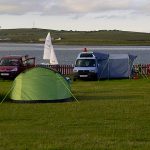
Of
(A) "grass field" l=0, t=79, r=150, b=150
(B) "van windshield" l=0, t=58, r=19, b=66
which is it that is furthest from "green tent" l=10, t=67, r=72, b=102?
(B) "van windshield" l=0, t=58, r=19, b=66

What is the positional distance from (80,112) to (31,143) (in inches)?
227

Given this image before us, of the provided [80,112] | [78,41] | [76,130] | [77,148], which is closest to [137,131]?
[76,130]

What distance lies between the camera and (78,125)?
15.6 m

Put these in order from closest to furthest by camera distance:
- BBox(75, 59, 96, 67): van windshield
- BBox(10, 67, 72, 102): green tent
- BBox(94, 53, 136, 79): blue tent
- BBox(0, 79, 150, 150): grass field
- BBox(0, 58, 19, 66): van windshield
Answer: BBox(0, 79, 150, 150): grass field < BBox(10, 67, 72, 102): green tent < BBox(0, 58, 19, 66): van windshield < BBox(75, 59, 96, 67): van windshield < BBox(94, 53, 136, 79): blue tent

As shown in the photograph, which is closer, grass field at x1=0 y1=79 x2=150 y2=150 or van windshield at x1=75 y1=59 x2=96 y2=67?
grass field at x1=0 y1=79 x2=150 y2=150

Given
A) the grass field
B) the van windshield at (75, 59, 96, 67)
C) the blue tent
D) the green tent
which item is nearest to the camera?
the grass field

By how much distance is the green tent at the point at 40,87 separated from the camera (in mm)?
21578

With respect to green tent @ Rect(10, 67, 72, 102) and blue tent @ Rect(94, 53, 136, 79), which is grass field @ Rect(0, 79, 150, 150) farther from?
blue tent @ Rect(94, 53, 136, 79)

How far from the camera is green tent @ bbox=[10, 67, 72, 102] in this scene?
2158cm

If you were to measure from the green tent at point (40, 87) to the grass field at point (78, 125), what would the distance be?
0.68 m

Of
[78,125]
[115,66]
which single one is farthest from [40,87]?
[115,66]

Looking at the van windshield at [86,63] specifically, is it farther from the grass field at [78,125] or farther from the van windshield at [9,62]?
the grass field at [78,125]

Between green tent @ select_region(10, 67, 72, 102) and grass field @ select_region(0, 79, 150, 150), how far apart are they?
68cm

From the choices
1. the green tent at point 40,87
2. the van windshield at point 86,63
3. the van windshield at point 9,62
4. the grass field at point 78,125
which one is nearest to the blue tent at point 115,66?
the van windshield at point 86,63
